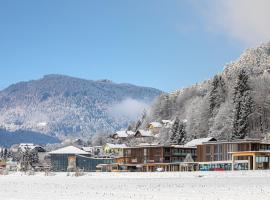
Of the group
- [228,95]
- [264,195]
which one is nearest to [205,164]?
[228,95]

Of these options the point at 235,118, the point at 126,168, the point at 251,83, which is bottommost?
the point at 126,168

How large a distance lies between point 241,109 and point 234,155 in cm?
1449

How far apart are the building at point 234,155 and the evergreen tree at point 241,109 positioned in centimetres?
606

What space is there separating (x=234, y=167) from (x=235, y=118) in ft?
51.9

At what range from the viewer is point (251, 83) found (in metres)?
174

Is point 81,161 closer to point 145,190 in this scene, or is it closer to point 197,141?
point 197,141

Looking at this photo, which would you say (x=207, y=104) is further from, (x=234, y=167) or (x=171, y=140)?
→ (x=234, y=167)

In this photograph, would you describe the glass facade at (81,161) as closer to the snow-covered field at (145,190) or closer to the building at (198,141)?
the building at (198,141)

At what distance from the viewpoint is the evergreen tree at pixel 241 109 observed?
140 meters

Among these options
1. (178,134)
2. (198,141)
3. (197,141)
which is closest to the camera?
(198,141)

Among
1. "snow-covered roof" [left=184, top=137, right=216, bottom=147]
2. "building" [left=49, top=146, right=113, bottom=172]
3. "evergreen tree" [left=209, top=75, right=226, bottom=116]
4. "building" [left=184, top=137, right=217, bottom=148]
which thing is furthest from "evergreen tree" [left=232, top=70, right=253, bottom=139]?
"building" [left=49, top=146, right=113, bottom=172]

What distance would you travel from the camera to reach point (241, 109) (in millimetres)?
140500

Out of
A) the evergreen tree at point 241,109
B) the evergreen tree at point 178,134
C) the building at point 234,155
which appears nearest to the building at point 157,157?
the building at point 234,155

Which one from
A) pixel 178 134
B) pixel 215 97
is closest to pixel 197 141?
pixel 178 134
